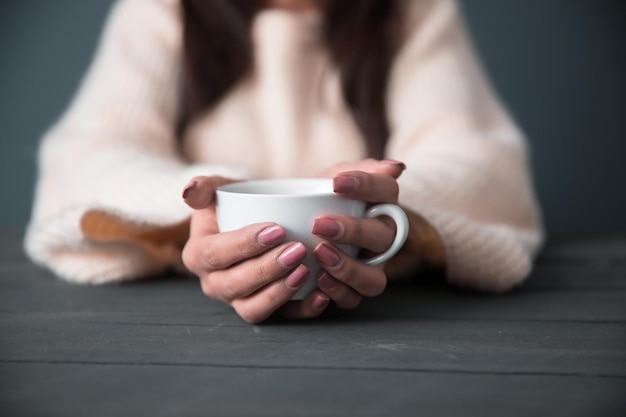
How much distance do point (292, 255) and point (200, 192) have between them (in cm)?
10

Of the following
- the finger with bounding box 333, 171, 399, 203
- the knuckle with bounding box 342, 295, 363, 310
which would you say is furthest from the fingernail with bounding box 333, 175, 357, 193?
the knuckle with bounding box 342, 295, 363, 310

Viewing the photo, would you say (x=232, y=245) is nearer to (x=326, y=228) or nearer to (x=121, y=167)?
(x=326, y=228)

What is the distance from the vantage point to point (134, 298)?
652 mm

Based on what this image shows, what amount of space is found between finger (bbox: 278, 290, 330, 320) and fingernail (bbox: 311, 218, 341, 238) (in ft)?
0.21

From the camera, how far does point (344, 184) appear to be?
19.7 inches

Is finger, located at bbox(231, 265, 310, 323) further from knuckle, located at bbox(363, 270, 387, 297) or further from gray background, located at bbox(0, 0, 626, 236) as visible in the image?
gray background, located at bbox(0, 0, 626, 236)

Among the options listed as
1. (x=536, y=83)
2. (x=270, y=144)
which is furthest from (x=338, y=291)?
(x=536, y=83)

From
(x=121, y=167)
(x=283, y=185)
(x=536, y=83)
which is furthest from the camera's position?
(x=536, y=83)

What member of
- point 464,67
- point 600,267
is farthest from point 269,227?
point 464,67

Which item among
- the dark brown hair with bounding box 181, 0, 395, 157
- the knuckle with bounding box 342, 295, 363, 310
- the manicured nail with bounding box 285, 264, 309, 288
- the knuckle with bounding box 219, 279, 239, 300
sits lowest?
the knuckle with bounding box 342, 295, 363, 310

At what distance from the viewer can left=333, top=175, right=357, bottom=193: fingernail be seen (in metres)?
0.50

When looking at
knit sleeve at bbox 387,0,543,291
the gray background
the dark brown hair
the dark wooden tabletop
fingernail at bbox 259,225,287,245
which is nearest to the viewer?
the dark wooden tabletop

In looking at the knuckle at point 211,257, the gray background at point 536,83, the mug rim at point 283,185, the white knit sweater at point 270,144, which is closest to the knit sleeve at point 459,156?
the white knit sweater at point 270,144

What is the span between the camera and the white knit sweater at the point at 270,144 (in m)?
0.68
